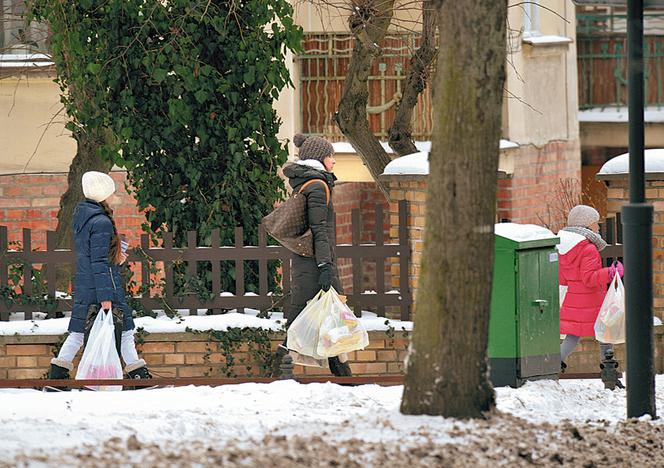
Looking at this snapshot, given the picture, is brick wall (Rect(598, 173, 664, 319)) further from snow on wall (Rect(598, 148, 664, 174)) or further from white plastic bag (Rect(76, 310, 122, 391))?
white plastic bag (Rect(76, 310, 122, 391))

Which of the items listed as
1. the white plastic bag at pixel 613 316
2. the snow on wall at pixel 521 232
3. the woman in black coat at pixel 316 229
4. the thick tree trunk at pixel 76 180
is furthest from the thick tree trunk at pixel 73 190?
the white plastic bag at pixel 613 316

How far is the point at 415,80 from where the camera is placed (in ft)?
42.8

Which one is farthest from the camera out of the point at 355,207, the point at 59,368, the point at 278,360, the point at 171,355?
the point at 355,207

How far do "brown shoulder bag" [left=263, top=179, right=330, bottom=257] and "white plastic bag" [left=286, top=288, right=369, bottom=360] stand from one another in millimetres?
315

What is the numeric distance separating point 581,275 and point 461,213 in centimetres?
302

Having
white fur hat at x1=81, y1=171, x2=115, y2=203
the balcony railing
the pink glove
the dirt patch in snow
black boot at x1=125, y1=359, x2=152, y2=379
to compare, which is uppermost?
the balcony railing

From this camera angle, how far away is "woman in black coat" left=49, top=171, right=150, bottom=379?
32.8ft

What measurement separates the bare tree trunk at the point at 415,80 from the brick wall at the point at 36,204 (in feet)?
13.3

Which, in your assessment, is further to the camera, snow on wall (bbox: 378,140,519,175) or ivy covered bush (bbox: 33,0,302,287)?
ivy covered bush (bbox: 33,0,302,287)

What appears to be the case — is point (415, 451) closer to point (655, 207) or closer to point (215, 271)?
point (215, 271)

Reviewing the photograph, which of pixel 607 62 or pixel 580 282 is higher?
pixel 607 62

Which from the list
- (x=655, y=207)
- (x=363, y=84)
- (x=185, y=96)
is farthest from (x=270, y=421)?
(x=363, y=84)

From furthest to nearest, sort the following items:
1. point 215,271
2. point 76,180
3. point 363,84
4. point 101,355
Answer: point 76,180 → point 363,84 → point 215,271 → point 101,355

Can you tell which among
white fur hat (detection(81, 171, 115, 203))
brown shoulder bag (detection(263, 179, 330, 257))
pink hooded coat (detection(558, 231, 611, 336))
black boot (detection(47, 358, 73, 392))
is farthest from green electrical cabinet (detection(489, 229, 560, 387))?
black boot (detection(47, 358, 73, 392))
